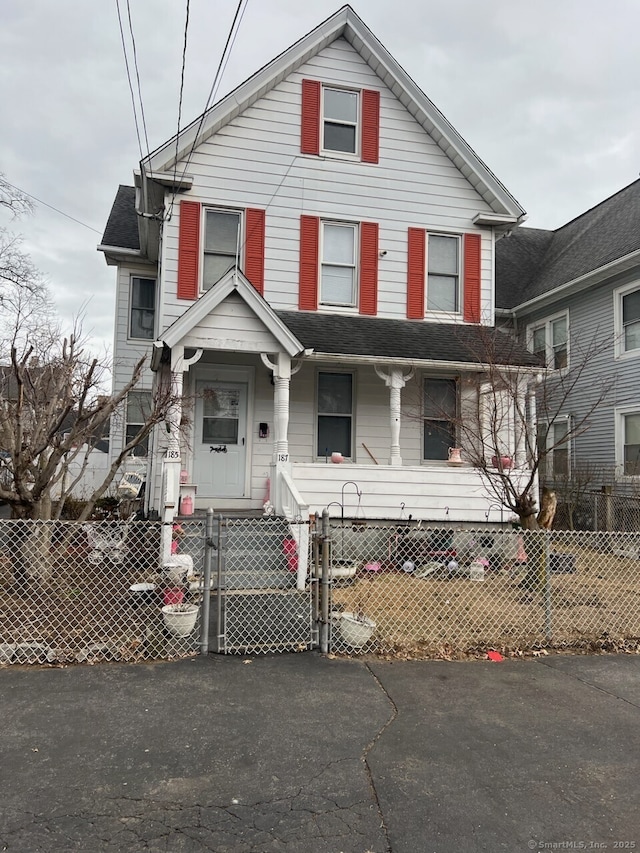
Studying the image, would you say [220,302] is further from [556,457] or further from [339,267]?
[556,457]

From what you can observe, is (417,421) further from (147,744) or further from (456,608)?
(147,744)

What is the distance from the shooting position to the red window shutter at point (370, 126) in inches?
448

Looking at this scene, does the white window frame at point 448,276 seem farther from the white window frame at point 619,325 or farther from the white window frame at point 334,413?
the white window frame at point 619,325

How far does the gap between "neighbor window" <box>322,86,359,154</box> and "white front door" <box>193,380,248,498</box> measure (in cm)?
531

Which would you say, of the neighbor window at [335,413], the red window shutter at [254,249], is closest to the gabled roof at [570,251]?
the neighbor window at [335,413]

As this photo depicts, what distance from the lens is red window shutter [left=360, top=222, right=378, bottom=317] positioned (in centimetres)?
1121

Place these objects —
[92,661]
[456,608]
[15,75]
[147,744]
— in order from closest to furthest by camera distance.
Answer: [147,744]
[92,661]
[456,608]
[15,75]

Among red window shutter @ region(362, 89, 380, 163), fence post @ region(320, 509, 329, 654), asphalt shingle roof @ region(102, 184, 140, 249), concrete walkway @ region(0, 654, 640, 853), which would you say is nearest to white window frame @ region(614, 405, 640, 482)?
red window shutter @ region(362, 89, 380, 163)

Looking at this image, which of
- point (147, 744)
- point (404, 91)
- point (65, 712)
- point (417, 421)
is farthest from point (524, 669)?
point (404, 91)

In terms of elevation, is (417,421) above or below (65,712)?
above

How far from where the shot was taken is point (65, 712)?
3873mm

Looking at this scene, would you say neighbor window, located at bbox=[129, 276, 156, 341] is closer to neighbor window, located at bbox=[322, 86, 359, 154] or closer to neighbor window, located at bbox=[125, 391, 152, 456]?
neighbor window, located at bbox=[125, 391, 152, 456]

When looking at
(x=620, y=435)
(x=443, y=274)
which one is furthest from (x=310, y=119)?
(x=620, y=435)

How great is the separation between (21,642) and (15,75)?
34.7 feet
